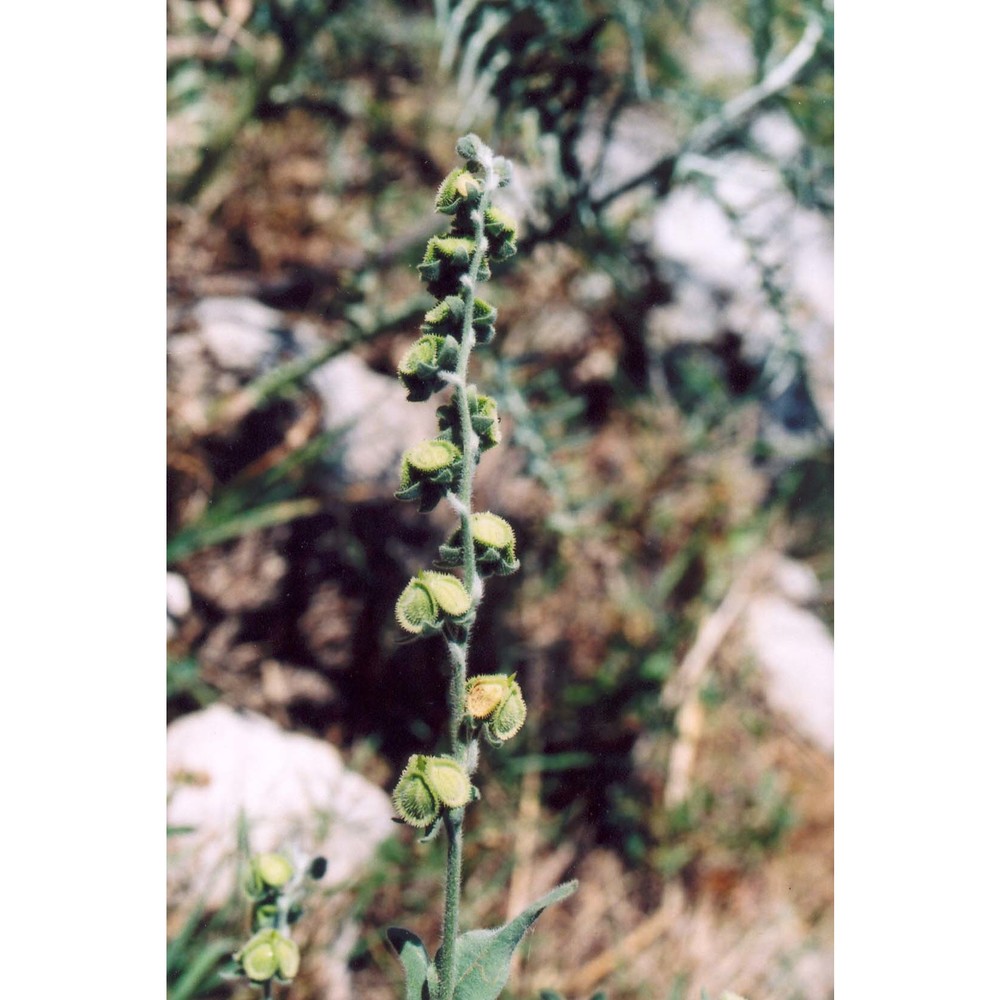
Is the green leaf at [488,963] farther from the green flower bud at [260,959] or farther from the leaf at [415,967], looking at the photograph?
the green flower bud at [260,959]

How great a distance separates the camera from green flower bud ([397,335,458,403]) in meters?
0.85

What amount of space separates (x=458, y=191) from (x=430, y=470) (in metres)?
0.27

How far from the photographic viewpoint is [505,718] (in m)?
0.84

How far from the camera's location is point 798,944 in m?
2.10

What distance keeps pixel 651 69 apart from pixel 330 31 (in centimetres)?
85

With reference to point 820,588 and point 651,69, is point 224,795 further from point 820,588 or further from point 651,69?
point 651,69

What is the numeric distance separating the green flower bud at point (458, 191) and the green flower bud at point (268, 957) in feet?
2.59

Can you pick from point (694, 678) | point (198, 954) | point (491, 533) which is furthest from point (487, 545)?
point (694, 678)

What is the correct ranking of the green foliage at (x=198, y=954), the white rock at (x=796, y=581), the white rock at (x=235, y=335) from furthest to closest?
the white rock at (x=796, y=581) < the white rock at (x=235, y=335) < the green foliage at (x=198, y=954)

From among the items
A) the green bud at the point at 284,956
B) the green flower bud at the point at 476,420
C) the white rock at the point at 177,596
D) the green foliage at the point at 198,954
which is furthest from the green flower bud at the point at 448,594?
the white rock at the point at 177,596

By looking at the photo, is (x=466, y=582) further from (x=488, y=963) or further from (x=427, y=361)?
(x=488, y=963)

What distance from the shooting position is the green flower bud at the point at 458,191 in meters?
0.87

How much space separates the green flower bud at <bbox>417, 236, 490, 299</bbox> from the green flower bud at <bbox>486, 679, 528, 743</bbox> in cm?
39
